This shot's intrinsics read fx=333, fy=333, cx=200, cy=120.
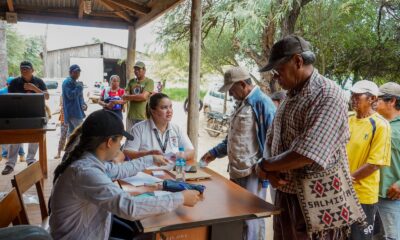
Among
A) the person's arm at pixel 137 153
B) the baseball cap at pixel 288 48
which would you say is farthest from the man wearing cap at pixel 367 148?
the person's arm at pixel 137 153

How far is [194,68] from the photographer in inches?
158

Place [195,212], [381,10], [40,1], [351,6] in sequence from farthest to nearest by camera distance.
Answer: [351,6] < [381,10] < [40,1] < [195,212]

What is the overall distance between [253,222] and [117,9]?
5.58 metres

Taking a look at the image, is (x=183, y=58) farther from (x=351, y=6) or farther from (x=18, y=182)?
(x=18, y=182)

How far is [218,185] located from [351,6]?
22.6 ft

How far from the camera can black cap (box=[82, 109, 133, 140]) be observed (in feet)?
5.63

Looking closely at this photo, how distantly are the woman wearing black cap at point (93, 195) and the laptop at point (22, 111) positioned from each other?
2.75 meters

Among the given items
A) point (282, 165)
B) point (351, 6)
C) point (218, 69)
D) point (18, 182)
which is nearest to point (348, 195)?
point (282, 165)

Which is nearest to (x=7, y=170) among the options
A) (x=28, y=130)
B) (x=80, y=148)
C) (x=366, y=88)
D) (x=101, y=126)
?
(x=28, y=130)

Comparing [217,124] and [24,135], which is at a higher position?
[24,135]

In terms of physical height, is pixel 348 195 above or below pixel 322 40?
below

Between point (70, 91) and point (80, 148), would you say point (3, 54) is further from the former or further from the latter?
point (80, 148)

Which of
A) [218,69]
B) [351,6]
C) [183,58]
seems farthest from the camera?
[218,69]

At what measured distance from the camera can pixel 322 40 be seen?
25.5 feet
